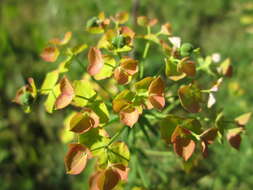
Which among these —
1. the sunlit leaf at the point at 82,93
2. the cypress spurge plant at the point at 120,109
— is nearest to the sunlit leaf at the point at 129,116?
the cypress spurge plant at the point at 120,109

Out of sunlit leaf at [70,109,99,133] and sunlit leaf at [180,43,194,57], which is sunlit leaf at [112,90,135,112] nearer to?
sunlit leaf at [70,109,99,133]

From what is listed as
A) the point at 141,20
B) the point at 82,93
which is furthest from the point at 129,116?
the point at 141,20

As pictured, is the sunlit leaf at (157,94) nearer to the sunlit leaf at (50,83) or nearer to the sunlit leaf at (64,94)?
the sunlit leaf at (64,94)

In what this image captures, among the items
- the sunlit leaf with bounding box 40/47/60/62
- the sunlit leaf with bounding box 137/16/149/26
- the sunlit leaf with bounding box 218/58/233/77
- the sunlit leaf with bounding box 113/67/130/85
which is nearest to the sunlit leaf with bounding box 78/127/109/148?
the sunlit leaf with bounding box 113/67/130/85

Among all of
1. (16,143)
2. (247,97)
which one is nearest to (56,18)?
(16,143)

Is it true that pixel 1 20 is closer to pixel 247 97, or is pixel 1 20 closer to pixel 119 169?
pixel 247 97

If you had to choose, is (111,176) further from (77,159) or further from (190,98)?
(190,98)
